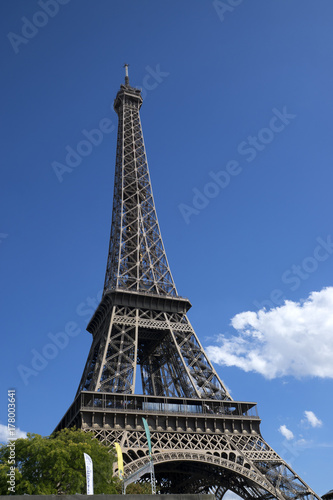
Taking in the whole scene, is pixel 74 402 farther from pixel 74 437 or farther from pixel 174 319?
pixel 174 319

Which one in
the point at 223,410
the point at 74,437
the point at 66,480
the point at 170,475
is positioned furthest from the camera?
the point at 170,475

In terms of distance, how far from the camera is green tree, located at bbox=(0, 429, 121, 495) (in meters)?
31.6

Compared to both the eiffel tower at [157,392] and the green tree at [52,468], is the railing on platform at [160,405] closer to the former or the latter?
the eiffel tower at [157,392]

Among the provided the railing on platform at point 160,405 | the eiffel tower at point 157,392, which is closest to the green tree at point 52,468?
the eiffel tower at point 157,392

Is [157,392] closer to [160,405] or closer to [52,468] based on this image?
[160,405]

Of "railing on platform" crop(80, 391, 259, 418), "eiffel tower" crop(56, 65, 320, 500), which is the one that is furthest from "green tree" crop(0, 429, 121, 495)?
"railing on platform" crop(80, 391, 259, 418)

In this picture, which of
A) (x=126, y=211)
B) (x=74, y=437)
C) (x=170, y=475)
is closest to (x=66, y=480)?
(x=74, y=437)

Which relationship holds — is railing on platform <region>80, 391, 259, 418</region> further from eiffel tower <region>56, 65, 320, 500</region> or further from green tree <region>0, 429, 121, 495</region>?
green tree <region>0, 429, 121, 495</region>

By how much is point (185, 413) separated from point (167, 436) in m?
2.94

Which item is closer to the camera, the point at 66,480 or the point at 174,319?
the point at 66,480

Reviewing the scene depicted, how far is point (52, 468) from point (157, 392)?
1144 inches

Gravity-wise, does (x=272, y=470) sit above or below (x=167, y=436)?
below

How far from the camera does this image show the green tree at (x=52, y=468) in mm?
31609

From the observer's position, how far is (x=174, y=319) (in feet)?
188
